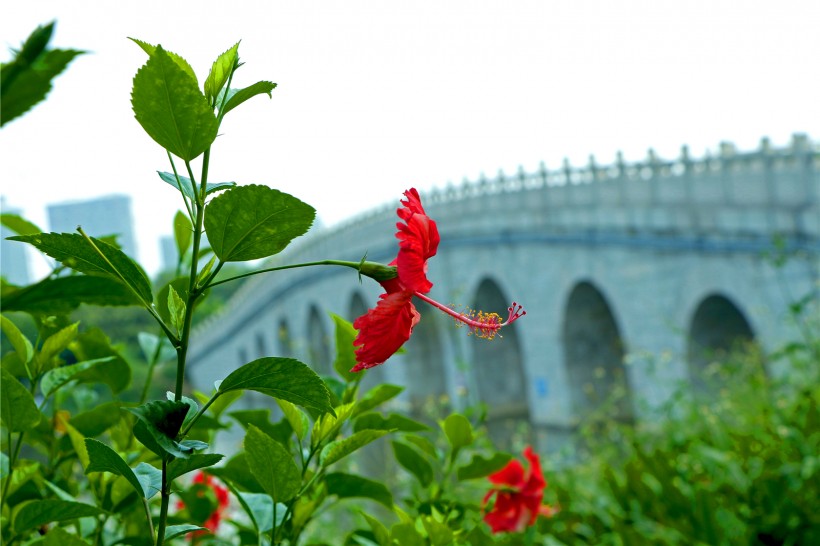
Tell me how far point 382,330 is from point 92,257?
0.20 metres

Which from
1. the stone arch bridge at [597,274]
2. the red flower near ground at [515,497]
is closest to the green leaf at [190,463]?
the red flower near ground at [515,497]

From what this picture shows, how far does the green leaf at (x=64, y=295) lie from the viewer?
0.94 metres

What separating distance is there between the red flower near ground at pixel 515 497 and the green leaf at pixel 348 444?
20.6 inches

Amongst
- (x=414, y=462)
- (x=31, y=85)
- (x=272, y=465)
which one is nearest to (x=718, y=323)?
(x=414, y=462)

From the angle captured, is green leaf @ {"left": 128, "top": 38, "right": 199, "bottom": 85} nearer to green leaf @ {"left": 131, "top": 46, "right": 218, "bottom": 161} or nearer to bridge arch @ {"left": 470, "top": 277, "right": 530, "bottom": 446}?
green leaf @ {"left": 131, "top": 46, "right": 218, "bottom": 161}

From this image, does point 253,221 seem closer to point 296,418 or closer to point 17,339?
point 296,418

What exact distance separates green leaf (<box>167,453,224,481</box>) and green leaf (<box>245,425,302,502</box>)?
71mm

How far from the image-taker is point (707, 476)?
9.57 feet

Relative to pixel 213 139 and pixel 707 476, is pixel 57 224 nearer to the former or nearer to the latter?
pixel 213 139

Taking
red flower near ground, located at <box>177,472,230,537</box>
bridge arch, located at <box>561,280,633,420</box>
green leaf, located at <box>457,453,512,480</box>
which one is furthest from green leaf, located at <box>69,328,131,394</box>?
bridge arch, located at <box>561,280,633,420</box>

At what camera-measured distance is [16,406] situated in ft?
2.72

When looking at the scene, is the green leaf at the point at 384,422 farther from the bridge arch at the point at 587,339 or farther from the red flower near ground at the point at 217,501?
the bridge arch at the point at 587,339

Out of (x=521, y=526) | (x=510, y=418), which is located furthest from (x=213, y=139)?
(x=510, y=418)

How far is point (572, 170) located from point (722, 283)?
114 inches
